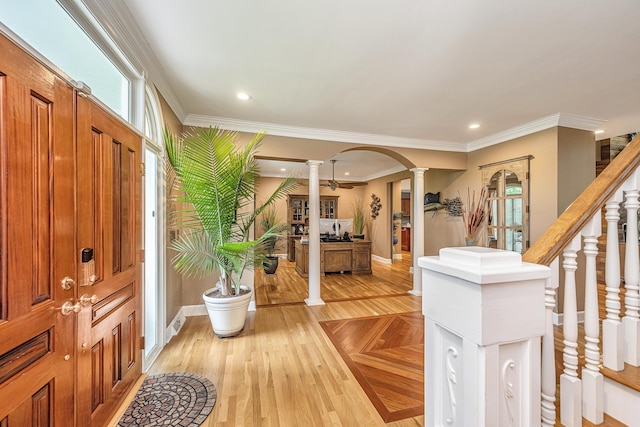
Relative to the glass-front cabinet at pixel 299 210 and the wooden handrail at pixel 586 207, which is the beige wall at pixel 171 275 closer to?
the wooden handrail at pixel 586 207

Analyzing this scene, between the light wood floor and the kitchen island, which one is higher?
the kitchen island

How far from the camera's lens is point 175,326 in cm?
288

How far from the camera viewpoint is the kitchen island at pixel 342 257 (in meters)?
5.62

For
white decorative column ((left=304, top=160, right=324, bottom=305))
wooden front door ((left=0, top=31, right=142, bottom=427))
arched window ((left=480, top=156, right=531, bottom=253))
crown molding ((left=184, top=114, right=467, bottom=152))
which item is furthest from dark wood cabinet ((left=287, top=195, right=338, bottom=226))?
wooden front door ((left=0, top=31, right=142, bottom=427))

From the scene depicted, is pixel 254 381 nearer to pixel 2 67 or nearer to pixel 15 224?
pixel 15 224

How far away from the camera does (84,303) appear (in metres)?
1.30

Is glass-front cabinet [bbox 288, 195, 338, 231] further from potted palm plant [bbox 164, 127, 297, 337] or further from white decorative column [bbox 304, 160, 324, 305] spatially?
potted palm plant [bbox 164, 127, 297, 337]

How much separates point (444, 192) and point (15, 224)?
544cm

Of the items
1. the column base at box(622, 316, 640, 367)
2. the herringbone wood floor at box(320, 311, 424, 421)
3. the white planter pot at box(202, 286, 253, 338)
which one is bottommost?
the herringbone wood floor at box(320, 311, 424, 421)

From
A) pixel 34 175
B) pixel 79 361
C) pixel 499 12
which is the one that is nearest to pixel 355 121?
pixel 499 12

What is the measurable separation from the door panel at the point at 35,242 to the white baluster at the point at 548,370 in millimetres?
1724

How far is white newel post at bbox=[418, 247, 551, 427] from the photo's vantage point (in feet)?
1.99

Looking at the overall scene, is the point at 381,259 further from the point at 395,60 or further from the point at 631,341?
the point at 631,341

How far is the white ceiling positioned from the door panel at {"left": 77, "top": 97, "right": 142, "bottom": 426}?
Result: 783mm
